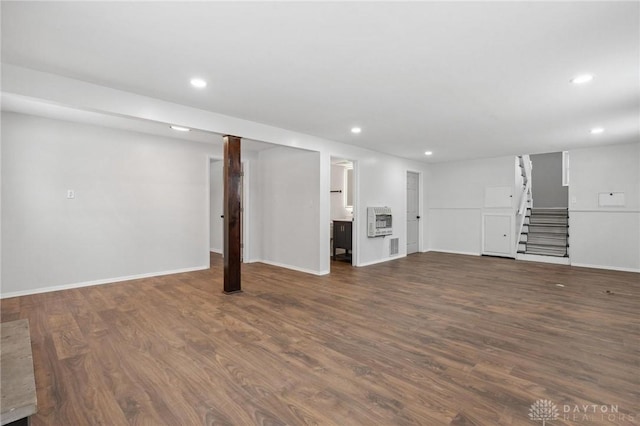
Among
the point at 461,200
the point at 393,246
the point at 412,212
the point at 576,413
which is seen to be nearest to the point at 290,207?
the point at 393,246

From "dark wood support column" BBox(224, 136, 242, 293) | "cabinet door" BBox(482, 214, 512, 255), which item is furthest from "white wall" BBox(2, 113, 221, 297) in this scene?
"cabinet door" BBox(482, 214, 512, 255)

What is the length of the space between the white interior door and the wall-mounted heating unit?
53.4 inches

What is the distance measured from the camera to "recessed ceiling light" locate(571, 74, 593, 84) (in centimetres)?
288

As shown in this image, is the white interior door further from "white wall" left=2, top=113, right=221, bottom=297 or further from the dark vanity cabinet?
"white wall" left=2, top=113, right=221, bottom=297

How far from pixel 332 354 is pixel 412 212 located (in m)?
6.23

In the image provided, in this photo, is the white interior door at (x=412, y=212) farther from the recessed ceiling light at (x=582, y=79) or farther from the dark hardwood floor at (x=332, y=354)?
the recessed ceiling light at (x=582, y=79)

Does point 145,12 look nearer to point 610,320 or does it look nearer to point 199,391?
point 199,391

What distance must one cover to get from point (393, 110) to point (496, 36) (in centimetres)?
174

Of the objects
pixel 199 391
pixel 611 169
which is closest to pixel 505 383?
pixel 199 391

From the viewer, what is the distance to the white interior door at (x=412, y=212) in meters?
8.05

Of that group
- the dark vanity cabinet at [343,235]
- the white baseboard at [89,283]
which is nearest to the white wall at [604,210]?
the dark vanity cabinet at [343,235]

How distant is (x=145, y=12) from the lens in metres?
1.95

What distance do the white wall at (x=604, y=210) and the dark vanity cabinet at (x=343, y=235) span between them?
4681mm

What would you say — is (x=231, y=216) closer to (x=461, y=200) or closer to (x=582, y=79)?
(x=582, y=79)
